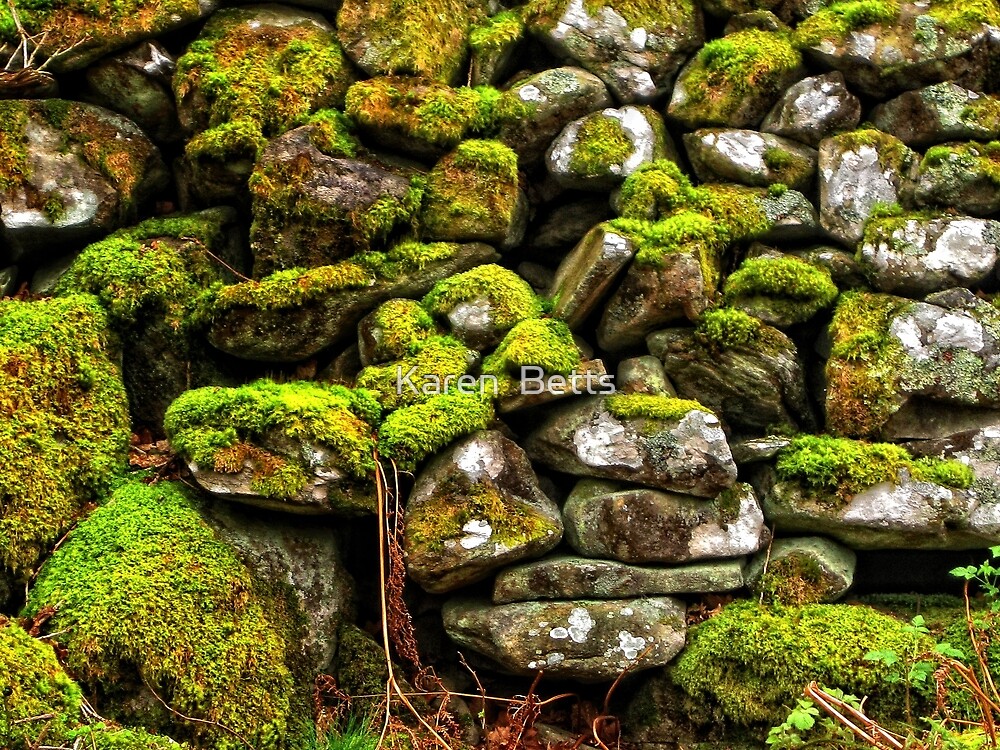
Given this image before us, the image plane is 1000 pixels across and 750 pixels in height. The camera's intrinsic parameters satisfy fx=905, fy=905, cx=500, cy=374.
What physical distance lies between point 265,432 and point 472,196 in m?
1.89

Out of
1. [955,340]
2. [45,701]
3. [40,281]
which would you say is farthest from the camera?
[40,281]

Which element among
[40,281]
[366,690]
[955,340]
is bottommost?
[366,690]

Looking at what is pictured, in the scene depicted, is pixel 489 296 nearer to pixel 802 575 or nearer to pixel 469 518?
pixel 469 518

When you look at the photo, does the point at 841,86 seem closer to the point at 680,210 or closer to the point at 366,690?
the point at 680,210

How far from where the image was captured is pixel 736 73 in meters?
5.64

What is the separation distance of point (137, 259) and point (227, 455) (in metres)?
1.47

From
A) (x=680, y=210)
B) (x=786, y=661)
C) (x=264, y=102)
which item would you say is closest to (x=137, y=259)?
(x=264, y=102)

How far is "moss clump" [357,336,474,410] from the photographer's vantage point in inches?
193

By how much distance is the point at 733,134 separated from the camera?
5594 mm

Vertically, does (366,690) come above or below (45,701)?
below

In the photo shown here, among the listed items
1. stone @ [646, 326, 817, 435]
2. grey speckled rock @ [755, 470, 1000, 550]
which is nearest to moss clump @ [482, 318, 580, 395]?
stone @ [646, 326, 817, 435]

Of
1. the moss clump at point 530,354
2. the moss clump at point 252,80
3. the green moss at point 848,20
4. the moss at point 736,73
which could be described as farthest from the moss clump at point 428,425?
the green moss at point 848,20

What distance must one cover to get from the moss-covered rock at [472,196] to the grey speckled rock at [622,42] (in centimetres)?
88

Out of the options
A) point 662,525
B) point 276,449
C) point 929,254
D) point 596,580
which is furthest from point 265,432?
point 929,254
